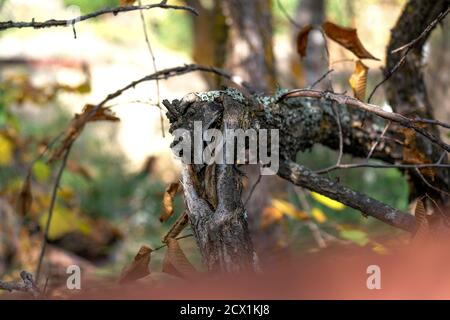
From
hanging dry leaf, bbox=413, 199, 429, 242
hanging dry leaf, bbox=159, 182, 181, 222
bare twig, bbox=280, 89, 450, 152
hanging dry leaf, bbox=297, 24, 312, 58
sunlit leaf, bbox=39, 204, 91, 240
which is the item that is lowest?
hanging dry leaf, bbox=413, 199, 429, 242

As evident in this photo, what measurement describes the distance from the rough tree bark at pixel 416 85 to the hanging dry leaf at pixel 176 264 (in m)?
0.90

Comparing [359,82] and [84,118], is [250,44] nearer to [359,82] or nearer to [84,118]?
[84,118]

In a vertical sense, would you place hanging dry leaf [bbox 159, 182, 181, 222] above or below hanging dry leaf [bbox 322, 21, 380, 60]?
below

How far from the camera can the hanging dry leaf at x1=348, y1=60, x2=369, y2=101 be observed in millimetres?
1678

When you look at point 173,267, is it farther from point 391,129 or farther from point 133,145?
point 133,145

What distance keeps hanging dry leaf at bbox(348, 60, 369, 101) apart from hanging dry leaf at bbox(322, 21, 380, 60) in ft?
0.22

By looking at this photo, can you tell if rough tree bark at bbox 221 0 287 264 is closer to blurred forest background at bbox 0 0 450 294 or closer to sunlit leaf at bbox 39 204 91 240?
blurred forest background at bbox 0 0 450 294

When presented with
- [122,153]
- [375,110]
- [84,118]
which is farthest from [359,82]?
[122,153]

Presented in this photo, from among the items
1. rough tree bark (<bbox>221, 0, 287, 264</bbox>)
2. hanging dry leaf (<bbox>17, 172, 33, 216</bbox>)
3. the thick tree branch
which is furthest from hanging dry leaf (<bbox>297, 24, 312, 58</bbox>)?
rough tree bark (<bbox>221, 0, 287, 264</bbox>)

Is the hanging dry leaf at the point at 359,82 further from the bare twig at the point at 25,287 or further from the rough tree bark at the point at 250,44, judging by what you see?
the rough tree bark at the point at 250,44

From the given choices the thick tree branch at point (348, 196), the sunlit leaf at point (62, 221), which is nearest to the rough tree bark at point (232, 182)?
the thick tree branch at point (348, 196)

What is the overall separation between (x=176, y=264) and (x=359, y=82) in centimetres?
74

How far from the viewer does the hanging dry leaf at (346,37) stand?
1.78 meters
